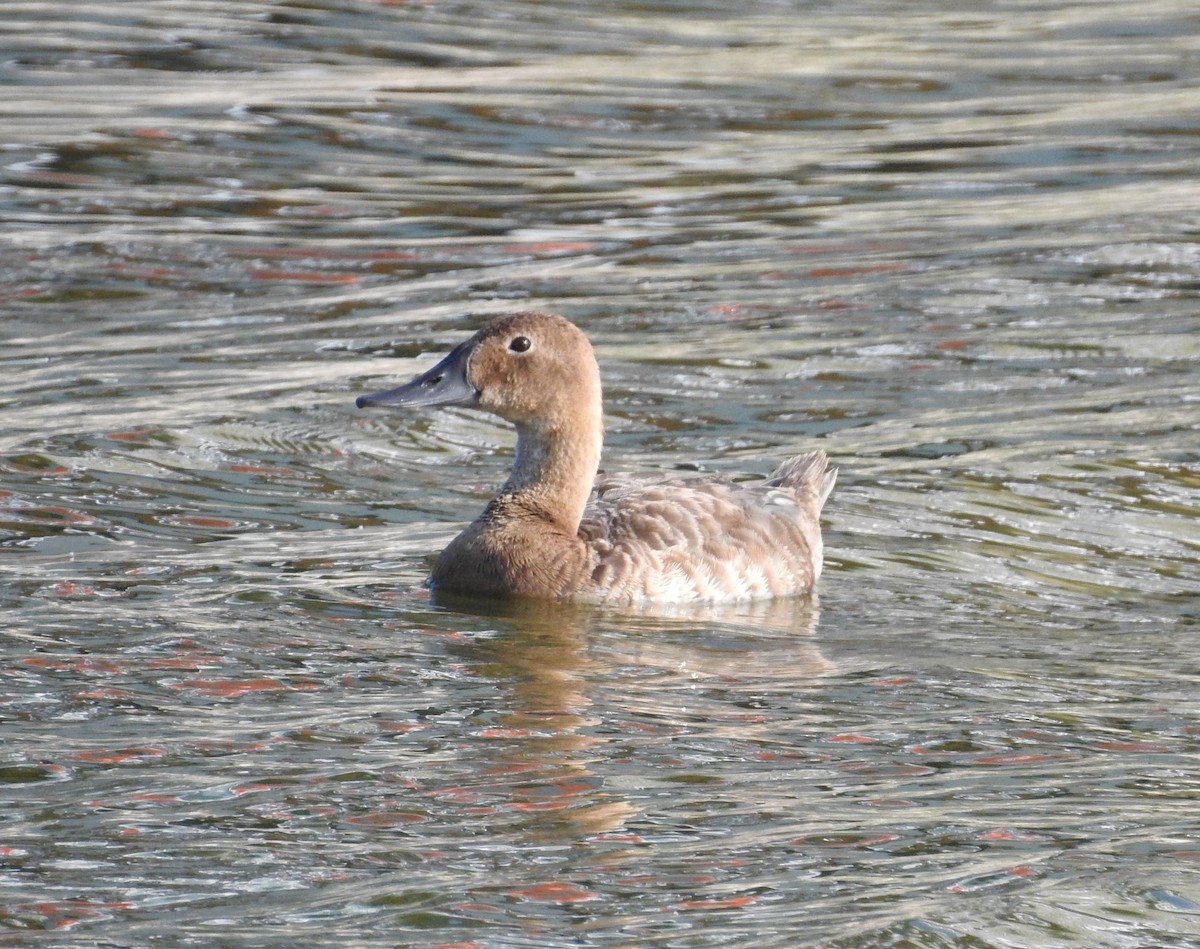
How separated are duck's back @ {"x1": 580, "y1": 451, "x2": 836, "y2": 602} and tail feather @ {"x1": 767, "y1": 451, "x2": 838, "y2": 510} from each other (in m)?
0.09

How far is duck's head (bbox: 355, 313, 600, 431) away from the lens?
9.41 metres

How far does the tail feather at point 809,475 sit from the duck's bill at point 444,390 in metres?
1.60

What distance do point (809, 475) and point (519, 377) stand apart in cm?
153

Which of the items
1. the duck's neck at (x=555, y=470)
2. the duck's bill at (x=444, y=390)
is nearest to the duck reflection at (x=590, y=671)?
the duck's neck at (x=555, y=470)

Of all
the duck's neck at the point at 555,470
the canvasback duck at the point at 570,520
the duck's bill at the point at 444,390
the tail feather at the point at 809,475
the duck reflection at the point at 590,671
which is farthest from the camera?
the tail feather at the point at 809,475

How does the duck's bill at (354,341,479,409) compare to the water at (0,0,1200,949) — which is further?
the duck's bill at (354,341,479,409)

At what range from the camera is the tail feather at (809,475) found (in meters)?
10.2

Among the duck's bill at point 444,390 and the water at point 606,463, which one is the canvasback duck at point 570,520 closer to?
the duck's bill at point 444,390

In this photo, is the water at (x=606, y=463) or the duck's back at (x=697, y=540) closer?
the water at (x=606, y=463)

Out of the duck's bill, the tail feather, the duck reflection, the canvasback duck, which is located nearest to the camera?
the duck reflection

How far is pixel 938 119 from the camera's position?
19.8m

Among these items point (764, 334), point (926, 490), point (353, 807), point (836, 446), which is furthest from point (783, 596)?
point (764, 334)

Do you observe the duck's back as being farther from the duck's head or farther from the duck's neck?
the duck's head

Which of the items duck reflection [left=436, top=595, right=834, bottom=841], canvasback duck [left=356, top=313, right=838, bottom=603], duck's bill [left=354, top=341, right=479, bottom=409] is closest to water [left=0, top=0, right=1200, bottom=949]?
duck reflection [left=436, top=595, right=834, bottom=841]
